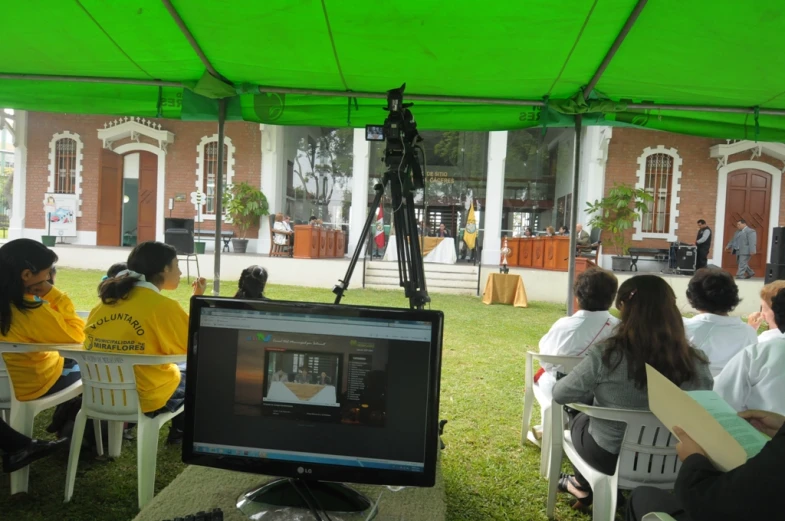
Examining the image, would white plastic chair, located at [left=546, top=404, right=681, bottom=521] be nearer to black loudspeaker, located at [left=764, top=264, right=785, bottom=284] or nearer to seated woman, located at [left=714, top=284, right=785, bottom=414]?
seated woman, located at [left=714, top=284, right=785, bottom=414]

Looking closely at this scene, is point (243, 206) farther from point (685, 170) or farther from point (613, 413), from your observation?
point (613, 413)

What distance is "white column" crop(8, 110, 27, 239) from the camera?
14.7 m

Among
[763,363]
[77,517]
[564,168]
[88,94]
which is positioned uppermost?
[564,168]

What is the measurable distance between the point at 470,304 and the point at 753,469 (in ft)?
29.1

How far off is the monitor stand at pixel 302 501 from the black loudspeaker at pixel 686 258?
1351 cm

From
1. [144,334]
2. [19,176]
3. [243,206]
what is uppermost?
[19,176]

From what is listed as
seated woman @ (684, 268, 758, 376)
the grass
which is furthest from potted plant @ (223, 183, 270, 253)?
seated woman @ (684, 268, 758, 376)

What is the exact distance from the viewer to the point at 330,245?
14250mm

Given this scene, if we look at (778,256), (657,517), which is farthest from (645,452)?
(778,256)

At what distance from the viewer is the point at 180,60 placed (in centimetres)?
296

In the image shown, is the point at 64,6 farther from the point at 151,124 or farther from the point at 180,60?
the point at 151,124

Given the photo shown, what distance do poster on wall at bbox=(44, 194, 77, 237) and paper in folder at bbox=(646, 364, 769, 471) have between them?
662 inches

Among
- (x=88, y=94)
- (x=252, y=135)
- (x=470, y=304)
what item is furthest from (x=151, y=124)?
(x=88, y=94)

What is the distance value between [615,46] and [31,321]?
311 cm
